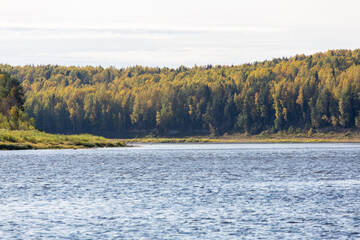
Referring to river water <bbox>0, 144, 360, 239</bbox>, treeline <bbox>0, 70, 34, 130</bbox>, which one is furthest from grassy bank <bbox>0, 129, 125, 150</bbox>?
river water <bbox>0, 144, 360, 239</bbox>

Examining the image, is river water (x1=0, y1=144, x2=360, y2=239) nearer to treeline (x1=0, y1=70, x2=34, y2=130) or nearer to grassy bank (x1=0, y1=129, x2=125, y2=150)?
grassy bank (x1=0, y1=129, x2=125, y2=150)

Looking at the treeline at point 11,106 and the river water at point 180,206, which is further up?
the treeline at point 11,106

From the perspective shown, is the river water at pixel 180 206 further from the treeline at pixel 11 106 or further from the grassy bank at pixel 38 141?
the treeline at pixel 11 106

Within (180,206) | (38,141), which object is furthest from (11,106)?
(180,206)

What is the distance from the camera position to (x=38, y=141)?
5861 inches

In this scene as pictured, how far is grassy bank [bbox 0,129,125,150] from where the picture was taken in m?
138

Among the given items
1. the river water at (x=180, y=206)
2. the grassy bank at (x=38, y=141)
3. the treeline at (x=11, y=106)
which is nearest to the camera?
the river water at (x=180, y=206)

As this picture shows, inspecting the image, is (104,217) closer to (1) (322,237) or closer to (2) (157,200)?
(2) (157,200)

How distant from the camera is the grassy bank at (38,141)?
452ft

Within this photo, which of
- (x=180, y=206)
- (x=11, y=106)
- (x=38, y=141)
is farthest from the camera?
(x=11, y=106)

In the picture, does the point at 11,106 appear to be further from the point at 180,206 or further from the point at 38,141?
the point at 180,206

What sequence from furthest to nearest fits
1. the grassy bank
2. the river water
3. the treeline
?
the treeline
the grassy bank
the river water

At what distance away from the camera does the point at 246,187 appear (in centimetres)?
5841

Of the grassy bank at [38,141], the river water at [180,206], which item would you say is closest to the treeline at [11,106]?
the grassy bank at [38,141]
